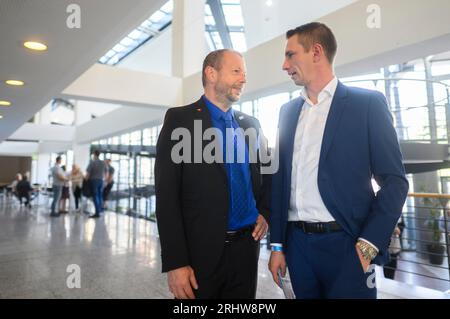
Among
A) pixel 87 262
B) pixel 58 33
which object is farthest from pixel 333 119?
pixel 87 262

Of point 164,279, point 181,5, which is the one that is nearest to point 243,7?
point 181,5

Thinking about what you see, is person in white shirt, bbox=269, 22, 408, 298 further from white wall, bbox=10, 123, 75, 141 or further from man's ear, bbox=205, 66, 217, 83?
white wall, bbox=10, 123, 75, 141

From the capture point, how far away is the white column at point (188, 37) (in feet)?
21.8

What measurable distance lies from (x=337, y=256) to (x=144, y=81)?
562 cm

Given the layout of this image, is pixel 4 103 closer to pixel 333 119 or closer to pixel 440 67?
pixel 333 119

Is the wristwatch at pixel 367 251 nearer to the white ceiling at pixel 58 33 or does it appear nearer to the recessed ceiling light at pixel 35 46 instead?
the white ceiling at pixel 58 33

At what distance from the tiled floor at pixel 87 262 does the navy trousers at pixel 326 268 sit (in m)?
1.83

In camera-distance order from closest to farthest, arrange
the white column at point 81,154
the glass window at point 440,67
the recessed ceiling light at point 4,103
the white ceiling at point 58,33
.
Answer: the white ceiling at point 58,33, the recessed ceiling light at point 4,103, the glass window at point 440,67, the white column at point 81,154

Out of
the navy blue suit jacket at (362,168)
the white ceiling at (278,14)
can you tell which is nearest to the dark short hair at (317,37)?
the navy blue suit jacket at (362,168)

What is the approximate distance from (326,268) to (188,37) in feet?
21.1

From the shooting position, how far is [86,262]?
4195mm

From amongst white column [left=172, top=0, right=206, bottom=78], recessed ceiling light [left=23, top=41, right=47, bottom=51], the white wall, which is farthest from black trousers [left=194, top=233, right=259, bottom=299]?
the white wall

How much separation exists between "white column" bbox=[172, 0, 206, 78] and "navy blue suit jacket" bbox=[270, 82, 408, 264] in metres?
5.70

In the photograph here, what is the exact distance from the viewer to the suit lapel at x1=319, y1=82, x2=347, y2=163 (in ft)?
4.09
